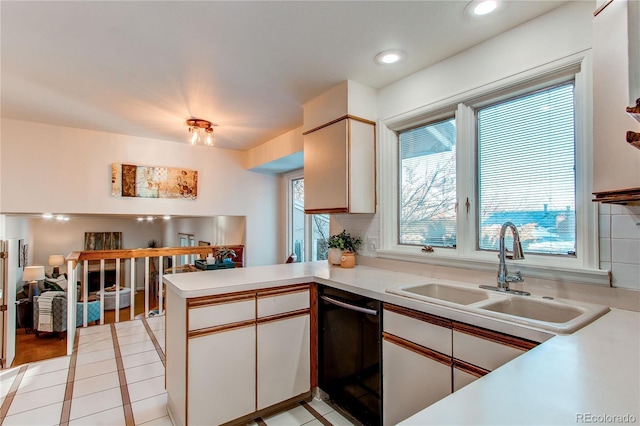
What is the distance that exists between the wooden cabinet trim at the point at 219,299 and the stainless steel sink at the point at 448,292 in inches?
35.9

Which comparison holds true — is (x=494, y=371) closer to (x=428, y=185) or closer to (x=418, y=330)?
(x=418, y=330)

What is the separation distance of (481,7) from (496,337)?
63.0 inches

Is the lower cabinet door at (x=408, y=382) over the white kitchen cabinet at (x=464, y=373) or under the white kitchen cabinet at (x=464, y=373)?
under

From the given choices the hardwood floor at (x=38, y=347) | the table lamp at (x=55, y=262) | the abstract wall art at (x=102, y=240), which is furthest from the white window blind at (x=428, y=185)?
the abstract wall art at (x=102, y=240)

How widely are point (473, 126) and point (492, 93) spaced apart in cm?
22

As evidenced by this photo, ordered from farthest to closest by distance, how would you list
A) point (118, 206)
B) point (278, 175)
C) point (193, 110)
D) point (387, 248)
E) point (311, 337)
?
point (278, 175) < point (118, 206) < point (193, 110) < point (387, 248) < point (311, 337)

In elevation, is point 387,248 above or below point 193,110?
below

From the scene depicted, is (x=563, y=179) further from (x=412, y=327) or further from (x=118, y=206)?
(x=118, y=206)

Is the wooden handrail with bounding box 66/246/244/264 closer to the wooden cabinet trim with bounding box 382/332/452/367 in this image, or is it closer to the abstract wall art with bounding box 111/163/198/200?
the abstract wall art with bounding box 111/163/198/200

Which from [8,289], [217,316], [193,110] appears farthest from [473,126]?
[8,289]

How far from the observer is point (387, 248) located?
8.49ft

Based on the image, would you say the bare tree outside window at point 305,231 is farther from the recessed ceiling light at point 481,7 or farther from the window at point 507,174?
the recessed ceiling light at point 481,7

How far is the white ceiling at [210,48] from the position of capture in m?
1.61

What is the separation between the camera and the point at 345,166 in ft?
8.08
